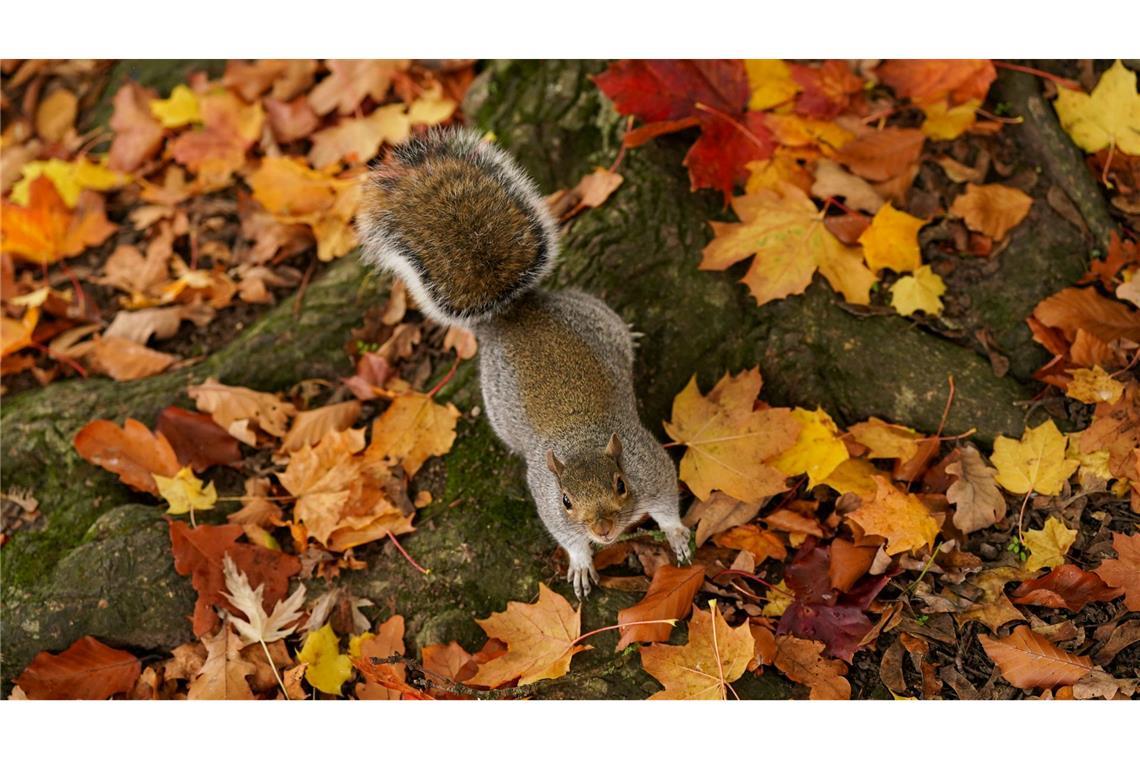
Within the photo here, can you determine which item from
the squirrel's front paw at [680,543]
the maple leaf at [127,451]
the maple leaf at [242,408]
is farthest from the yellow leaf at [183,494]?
the squirrel's front paw at [680,543]

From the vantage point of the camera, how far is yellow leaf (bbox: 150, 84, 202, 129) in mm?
4680

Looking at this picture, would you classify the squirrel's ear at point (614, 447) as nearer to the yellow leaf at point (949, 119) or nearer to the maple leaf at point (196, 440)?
the maple leaf at point (196, 440)

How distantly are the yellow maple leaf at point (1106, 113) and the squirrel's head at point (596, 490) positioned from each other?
7.51 ft

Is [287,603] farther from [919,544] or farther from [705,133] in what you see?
[705,133]

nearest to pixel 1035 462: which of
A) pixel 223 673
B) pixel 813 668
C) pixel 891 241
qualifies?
pixel 891 241

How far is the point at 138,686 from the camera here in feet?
9.87

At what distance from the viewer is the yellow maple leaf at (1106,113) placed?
3.37m

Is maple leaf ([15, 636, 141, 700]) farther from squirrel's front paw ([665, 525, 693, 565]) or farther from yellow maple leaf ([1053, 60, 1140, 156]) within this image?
yellow maple leaf ([1053, 60, 1140, 156])

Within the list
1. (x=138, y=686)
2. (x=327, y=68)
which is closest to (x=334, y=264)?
(x=327, y=68)

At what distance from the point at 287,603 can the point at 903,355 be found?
7.72 ft

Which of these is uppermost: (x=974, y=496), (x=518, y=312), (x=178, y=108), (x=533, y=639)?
(x=178, y=108)

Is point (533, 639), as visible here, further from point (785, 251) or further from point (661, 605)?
point (785, 251)

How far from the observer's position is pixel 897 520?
2797mm

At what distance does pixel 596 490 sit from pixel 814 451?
80 cm
